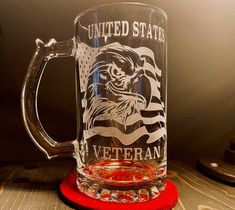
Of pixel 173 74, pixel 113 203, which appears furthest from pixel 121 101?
pixel 173 74

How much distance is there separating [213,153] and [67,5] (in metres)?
0.46

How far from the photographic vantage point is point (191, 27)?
65 centimetres

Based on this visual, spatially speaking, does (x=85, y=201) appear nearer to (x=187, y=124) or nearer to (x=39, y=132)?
(x=39, y=132)

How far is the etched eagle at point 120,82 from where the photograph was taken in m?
0.40

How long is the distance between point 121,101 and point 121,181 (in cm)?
10

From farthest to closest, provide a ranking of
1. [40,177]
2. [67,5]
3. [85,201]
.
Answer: [67,5] → [40,177] → [85,201]

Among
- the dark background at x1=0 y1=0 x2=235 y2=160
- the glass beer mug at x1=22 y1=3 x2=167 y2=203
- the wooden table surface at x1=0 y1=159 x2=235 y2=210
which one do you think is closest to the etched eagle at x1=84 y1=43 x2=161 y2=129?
the glass beer mug at x1=22 y1=3 x2=167 y2=203

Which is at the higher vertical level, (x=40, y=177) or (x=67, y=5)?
(x=67, y=5)

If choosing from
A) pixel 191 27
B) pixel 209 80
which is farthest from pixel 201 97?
pixel 191 27

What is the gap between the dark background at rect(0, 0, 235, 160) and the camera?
617mm

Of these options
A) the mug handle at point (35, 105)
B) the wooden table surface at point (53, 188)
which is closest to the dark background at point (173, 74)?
the wooden table surface at point (53, 188)

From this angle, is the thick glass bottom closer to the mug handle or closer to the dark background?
the mug handle

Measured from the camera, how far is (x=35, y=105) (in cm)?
44

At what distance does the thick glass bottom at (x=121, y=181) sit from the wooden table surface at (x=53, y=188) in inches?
1.5
